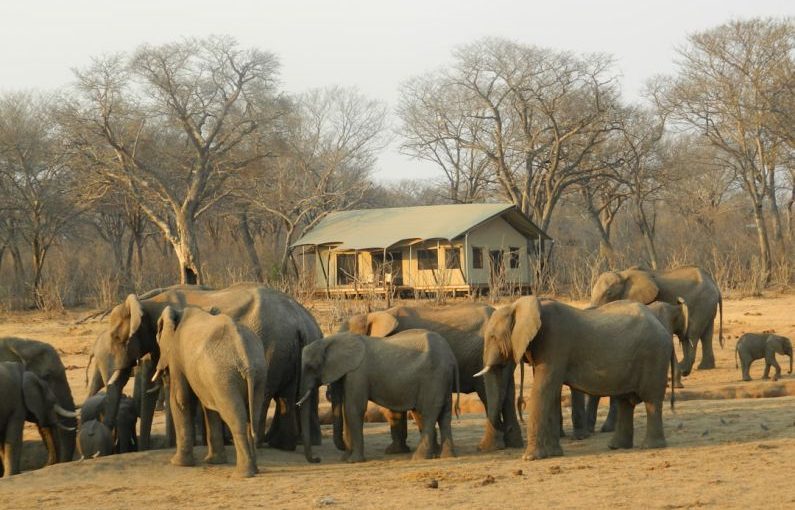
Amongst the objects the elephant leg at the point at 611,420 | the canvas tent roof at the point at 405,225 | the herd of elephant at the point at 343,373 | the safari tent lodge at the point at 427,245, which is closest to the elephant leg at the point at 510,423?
the herd of elephant at the point at 343,373

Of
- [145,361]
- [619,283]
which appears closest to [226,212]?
[619,283]

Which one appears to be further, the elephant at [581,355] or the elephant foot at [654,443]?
the elephant foot at [654,443]

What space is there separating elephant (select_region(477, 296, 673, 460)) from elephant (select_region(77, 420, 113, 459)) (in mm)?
3870

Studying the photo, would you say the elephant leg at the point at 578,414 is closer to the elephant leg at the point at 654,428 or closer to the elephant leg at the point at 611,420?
the elephant leg at the point at 611,420

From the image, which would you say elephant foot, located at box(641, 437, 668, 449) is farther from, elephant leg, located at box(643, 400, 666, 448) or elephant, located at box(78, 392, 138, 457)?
elephant, located at box(78, 392, 138, 457)

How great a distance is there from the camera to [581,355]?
10.9 m

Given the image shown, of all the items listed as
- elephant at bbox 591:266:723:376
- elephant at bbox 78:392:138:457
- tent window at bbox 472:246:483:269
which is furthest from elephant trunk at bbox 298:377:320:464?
tent window at bbox 472:246:483:269

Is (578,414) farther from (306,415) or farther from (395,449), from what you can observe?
(306,415)

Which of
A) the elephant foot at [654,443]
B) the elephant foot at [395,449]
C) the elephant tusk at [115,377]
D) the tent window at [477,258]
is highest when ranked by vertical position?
the tent window at [477,258]

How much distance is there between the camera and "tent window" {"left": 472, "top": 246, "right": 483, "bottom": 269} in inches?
1711

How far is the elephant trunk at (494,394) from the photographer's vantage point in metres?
11.4

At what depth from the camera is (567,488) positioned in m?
8.83

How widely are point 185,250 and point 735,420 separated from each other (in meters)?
33.8

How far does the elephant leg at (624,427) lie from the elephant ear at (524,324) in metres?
1.16
